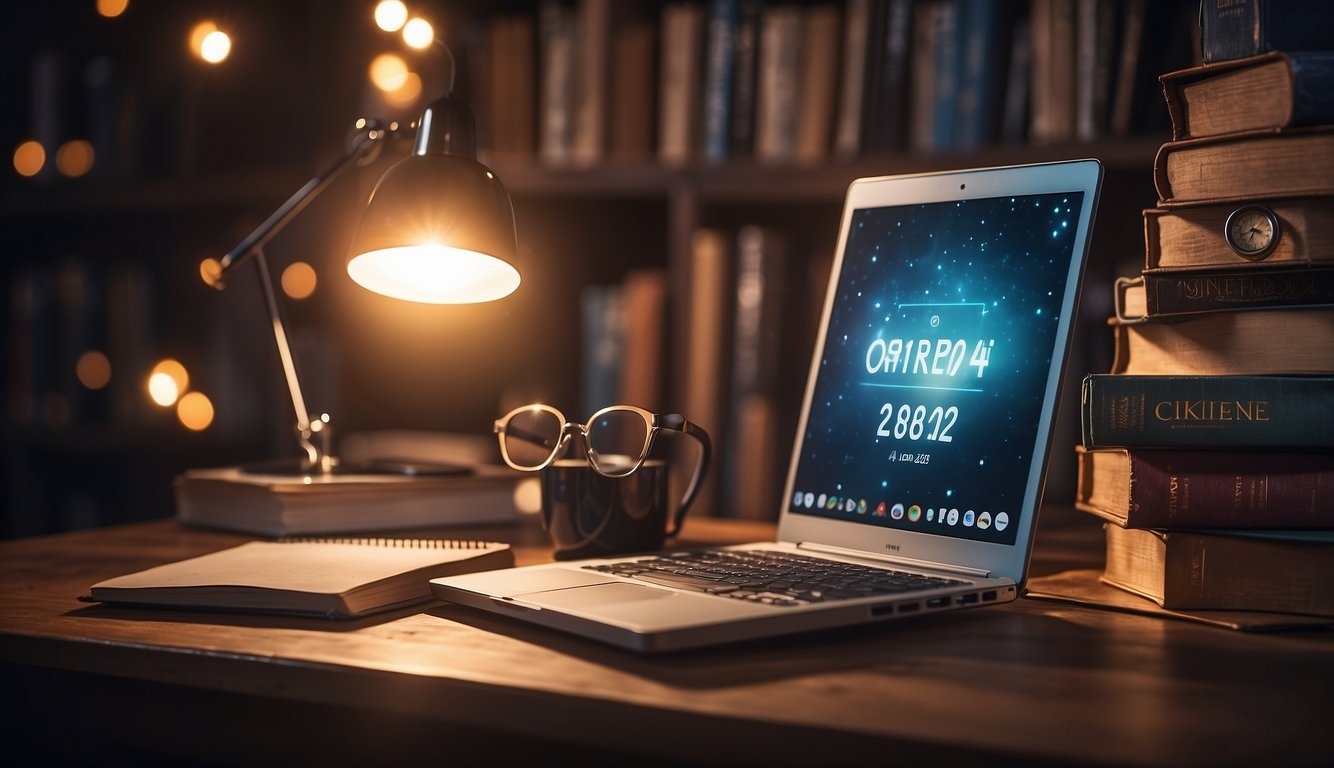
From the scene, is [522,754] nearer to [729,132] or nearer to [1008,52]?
[729,132]

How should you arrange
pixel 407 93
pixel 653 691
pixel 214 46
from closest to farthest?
pixel 653 691 < pixel 214 46 < pixel 407 93

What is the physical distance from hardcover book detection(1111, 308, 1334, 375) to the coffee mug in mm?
446

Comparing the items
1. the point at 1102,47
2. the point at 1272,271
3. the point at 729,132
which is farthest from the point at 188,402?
the point at 1272,271

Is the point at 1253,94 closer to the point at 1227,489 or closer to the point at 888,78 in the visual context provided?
the point at 1227,489

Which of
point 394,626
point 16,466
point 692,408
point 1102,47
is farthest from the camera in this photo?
point 16,466

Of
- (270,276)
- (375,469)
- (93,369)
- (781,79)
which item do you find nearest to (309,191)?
(270,276)

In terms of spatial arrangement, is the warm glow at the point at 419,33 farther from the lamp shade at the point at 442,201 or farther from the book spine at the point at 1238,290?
the book spine at the point at 1238,290

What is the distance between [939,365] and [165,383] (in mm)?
1726

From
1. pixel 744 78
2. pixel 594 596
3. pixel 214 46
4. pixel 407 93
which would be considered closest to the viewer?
pixel 594 596

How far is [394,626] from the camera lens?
0.69 m

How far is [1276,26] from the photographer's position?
75 centimetres

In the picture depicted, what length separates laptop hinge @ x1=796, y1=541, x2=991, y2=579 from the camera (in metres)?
0.78

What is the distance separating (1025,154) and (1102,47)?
175 millimetres

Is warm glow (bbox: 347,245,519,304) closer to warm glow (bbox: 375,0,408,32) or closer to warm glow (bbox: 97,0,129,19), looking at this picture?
warm glow (bbox: 375,0,408,32)
